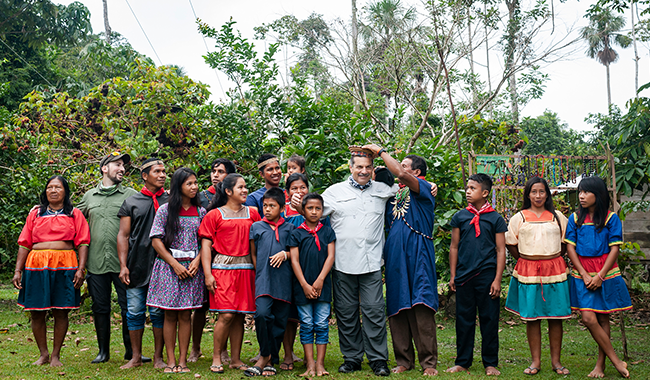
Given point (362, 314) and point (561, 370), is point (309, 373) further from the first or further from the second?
point (561, 370)

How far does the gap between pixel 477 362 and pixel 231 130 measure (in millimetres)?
4419

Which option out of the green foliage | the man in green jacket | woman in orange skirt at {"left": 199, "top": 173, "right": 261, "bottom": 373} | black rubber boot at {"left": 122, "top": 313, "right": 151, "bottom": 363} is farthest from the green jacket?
the green foliage

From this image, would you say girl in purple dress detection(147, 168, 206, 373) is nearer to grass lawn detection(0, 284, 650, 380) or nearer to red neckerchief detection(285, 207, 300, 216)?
grass lawn detection(0, 284, 650, 380)

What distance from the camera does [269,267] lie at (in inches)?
180

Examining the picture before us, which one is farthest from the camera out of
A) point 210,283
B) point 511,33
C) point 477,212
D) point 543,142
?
point 543,142

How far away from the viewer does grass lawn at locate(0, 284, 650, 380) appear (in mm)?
4551

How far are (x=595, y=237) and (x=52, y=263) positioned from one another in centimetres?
489

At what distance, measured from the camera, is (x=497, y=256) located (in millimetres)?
4773

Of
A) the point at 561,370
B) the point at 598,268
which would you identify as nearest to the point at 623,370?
the point at 561,370

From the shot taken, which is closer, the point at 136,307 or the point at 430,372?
the point at 430,372

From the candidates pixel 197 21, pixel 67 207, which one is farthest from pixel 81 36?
pixel 67 207

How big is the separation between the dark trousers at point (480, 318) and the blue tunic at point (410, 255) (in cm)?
30

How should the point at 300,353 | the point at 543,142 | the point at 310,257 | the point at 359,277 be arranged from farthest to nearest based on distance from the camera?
1. the point at 543,142
2. the point at 300,353
3. the point at 359,277
4. the point at 310,257

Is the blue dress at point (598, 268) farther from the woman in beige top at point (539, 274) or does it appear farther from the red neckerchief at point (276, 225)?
the red neckerchief at point (276, 225)
